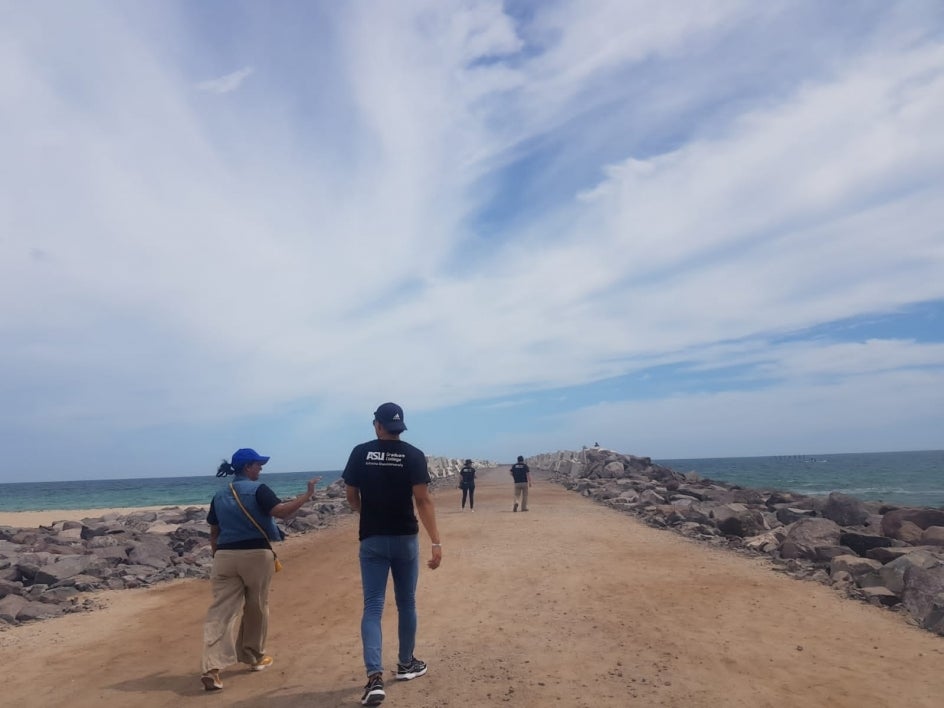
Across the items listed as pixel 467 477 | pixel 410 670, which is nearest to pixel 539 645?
pixel 410 670

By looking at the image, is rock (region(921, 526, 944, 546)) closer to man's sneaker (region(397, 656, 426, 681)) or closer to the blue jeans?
man's sneaker (region(397, 656, 426, 681))

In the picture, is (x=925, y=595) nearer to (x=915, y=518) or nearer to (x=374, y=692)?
(x=374, y=692)

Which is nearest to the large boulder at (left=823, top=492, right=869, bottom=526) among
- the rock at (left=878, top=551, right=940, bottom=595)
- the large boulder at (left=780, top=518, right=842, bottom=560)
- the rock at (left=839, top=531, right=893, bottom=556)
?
the large boulder at (left=780, top=518, right=842, bottom=560)

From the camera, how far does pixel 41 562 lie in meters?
12.7

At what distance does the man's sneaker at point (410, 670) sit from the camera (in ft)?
18.3

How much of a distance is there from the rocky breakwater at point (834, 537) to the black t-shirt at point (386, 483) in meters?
5.59

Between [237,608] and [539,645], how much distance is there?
2677mm

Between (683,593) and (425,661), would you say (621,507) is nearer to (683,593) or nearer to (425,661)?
(683,593)

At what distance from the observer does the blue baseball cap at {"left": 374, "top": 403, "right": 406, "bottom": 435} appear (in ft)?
18.2

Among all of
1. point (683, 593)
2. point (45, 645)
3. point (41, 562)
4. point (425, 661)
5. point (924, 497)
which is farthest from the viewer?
point (924, 497)

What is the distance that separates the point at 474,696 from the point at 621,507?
17079 mm

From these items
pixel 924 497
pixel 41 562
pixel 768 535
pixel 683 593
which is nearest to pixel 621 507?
pixel 768 535

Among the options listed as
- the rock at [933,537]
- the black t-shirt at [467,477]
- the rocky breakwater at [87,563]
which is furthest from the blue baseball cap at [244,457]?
the black t-shirt at [467,477]

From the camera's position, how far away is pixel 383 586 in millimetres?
5410
